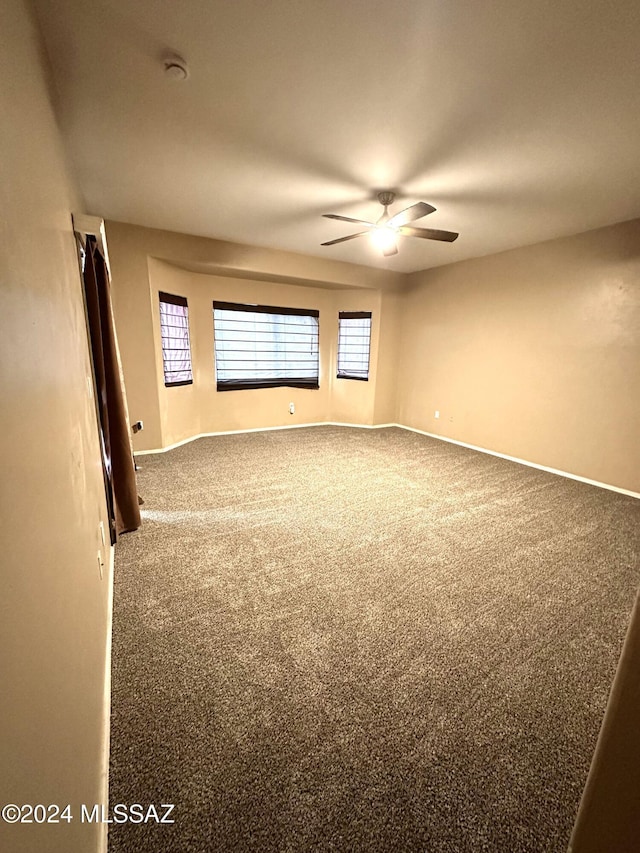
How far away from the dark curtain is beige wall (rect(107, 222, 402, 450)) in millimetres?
1590

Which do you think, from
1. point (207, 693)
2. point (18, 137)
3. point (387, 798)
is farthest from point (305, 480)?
point (18, 137)

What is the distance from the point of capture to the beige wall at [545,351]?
3.26 m

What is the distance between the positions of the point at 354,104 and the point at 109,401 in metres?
2.22

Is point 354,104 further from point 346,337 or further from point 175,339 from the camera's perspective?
point 346,337

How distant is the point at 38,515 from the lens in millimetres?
701

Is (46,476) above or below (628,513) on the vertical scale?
above

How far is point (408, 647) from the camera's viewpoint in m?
1.56

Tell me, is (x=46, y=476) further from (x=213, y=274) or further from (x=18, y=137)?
(x=213, y=274)

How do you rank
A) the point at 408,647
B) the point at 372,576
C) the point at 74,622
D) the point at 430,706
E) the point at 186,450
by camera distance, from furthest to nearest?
the point at 186,450
the point at 372,576
the point at 408,647
the point at 430,706
the point at 74,622

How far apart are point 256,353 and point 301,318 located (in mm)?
916

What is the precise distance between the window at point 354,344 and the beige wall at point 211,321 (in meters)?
0.10

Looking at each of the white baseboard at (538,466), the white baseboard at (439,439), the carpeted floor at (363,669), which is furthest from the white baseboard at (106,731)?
the white baseboard at (538,466)

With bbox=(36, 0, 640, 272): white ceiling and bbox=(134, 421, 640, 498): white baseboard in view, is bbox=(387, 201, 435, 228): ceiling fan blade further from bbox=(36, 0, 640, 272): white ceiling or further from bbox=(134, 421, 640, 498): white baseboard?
bbox=(134, 421, 640, 498): white baseboard

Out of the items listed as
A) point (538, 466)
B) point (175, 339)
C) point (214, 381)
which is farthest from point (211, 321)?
point (538, 466)
